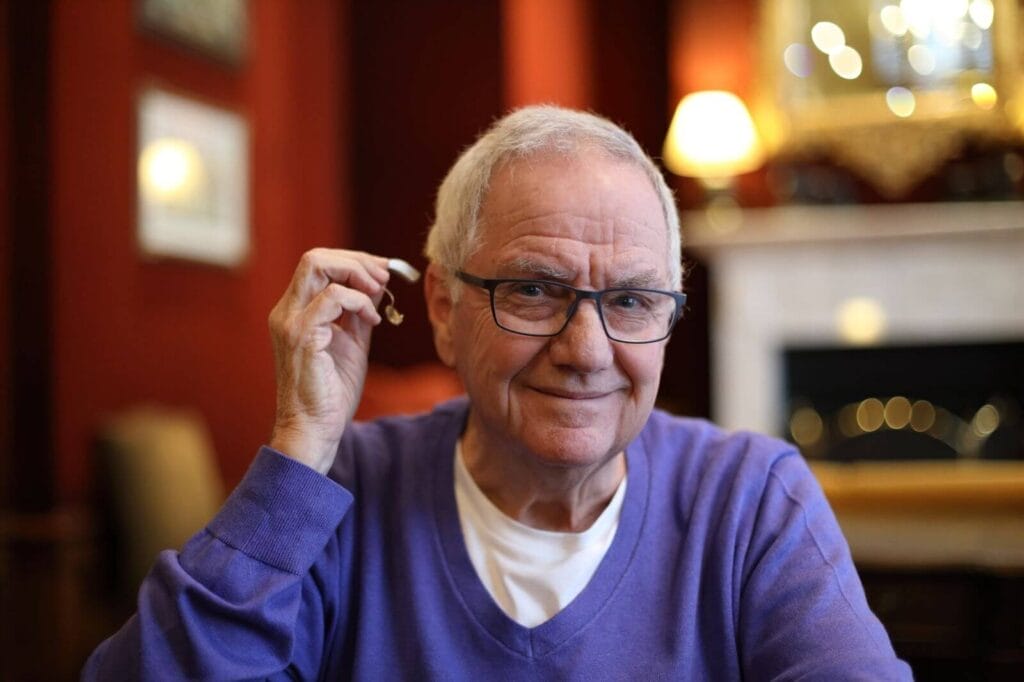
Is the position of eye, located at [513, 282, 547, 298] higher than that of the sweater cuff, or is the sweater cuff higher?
eye, located at [513, 282, 547, 298]

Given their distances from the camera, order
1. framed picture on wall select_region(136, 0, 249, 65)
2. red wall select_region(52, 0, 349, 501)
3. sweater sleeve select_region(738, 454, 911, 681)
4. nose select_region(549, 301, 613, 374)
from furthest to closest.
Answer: framed picture on wall select_region(136, 0, 249, 65) < red wall select_region(52, 0, 349, 501) < nose select_region(549, 301, 613, 374) < sweater sleeve select_region(738, 454, 911, 681)

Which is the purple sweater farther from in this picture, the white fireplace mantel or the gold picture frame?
the gold picture frame

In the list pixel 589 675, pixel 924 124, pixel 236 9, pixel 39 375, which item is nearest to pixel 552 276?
pixel 589 675

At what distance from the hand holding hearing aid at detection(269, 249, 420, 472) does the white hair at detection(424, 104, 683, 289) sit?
0.27ft

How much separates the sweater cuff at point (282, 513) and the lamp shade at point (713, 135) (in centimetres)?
383

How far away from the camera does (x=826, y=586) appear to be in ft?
3.41

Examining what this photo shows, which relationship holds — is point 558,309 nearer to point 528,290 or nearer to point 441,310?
point 528,290

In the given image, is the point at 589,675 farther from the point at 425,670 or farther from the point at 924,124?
the point at 924,124

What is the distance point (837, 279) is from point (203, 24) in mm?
3011

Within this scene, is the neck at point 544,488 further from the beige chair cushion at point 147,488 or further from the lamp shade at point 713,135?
the lamp shade at point 713,135

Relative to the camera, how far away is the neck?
1.15m

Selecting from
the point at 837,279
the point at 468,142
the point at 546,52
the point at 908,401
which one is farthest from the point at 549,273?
the point at 908,401

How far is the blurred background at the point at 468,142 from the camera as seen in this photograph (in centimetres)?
320

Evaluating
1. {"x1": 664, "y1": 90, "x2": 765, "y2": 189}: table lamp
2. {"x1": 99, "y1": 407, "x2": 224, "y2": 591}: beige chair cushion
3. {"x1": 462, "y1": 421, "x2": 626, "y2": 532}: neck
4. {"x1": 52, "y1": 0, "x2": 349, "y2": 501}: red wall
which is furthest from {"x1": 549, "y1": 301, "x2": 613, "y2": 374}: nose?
{"x1": 664, "y1": 90, "x2": 765, "y2": 189}: table lamp
